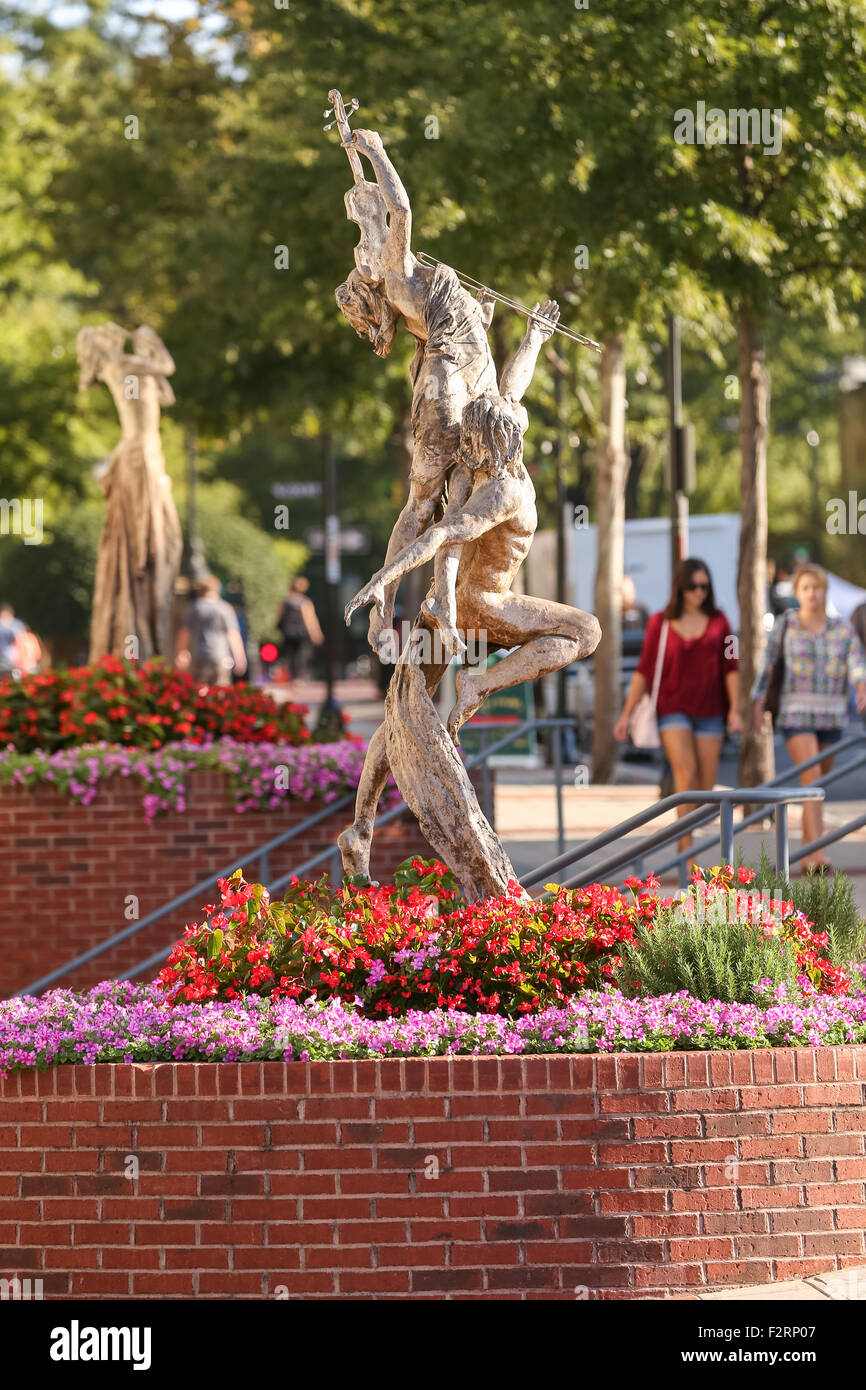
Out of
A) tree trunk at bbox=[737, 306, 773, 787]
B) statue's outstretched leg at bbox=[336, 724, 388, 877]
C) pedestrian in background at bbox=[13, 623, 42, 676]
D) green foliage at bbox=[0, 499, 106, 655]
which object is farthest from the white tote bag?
green foliage at bbox=[0, 499, 106, 655]

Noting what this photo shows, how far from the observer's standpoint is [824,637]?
1182 cm

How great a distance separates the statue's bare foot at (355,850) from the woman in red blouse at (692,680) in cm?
428

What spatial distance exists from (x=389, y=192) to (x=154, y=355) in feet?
22.9

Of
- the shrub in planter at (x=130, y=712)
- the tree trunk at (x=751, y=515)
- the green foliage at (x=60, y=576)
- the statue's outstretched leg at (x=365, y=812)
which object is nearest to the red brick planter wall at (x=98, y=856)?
the shrub in planter at (x=130, y=712)

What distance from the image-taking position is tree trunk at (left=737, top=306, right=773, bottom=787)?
15.3 metres

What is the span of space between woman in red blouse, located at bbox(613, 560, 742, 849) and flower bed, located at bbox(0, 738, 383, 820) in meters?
1.85

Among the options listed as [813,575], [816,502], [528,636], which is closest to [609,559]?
[813,575]

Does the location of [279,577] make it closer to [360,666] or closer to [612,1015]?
[360,666]

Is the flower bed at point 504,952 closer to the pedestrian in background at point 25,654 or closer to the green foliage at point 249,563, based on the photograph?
the pedestrian in background at point 25,654

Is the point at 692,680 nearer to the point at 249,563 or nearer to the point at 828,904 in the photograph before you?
the point at 828,904

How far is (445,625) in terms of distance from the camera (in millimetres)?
6961

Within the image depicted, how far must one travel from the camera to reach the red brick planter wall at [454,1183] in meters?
5.46

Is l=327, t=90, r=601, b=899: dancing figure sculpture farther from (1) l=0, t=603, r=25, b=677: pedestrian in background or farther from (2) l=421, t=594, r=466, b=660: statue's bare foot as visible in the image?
(1) l=0, t=603, r=25, b=677: pedestrian in background

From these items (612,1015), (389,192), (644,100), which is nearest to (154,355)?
(644,100)
